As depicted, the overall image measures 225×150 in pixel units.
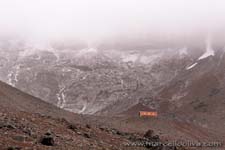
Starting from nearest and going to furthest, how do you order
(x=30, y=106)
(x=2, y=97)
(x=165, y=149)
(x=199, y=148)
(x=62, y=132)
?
(x=62, y=132)
(x=165, y=149)
(x=199, y=148)
(x=2, y=97)
(x=30, y=106)

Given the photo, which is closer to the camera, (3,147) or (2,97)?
(3,147)

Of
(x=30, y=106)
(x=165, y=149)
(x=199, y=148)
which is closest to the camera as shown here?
(x=165, y=149)

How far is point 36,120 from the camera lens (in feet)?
281

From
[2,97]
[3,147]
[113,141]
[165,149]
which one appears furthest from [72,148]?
[2,97]

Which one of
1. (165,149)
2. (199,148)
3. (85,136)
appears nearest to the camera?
(85,136)

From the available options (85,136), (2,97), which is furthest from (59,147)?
(2,97)

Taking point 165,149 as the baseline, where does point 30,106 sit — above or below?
above

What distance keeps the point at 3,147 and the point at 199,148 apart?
375 ft

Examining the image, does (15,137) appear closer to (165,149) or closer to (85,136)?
(85,136)

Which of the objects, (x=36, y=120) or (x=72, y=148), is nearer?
(x=72, y=148)

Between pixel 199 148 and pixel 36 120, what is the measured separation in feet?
284

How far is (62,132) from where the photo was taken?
82250mm

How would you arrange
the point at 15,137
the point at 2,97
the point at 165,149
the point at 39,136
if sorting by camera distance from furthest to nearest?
the point at 2,97, the point at 165,149, the point at 39,136, the point at 15,137

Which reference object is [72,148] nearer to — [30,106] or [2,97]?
[2,97]
